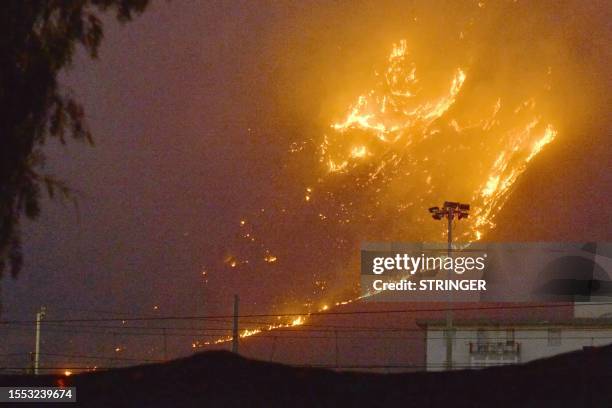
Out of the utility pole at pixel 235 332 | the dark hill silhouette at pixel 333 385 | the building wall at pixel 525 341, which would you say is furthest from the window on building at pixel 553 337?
the dark hill silhouette at pixel 333 385

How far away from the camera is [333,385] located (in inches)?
719

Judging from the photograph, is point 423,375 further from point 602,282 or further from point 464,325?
point 602,282

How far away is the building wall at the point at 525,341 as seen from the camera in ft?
159

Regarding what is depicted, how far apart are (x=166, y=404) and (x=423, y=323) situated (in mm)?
35800

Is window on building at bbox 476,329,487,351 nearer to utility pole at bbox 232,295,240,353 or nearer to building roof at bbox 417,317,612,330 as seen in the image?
building roof at bbox 417,317,612,330

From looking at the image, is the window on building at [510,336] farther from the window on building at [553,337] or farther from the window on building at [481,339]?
the window on building at [553,337]

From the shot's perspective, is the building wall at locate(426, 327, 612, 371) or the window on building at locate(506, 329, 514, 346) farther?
the window on building at locate(506, 329, 514, 346)

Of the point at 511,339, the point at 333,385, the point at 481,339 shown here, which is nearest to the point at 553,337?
the point at 511,339

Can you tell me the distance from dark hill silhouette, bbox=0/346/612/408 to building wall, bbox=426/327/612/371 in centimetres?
2901

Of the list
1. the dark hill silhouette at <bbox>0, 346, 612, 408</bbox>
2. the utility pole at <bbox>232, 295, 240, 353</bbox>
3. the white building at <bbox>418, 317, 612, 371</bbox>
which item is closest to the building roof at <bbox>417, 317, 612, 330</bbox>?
the white building at <bbox>418, 317, 612, 371</bbox>

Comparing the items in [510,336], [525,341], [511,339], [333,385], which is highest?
[510,336]

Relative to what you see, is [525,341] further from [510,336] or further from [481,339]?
[481,339]

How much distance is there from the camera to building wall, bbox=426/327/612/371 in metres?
48.5

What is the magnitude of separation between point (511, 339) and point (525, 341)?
68 cm
